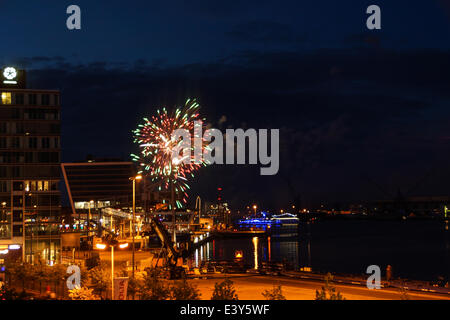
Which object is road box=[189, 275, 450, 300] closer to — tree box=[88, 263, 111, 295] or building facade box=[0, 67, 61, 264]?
tree box=[88, 263, 111, 295]

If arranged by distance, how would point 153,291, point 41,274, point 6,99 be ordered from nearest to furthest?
point 153,291 < point 41,274 < point 6,99

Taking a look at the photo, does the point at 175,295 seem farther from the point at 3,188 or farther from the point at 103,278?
the point at 3,188

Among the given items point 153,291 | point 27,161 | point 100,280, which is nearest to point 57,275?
point 100,280

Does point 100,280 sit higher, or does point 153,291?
point 153,291

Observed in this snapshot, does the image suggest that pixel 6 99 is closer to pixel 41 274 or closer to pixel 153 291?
pixel 41 274

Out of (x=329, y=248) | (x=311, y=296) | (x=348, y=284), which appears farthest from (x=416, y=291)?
(x=329, y=248)

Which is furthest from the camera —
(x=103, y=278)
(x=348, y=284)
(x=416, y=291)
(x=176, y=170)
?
(x=176, y=170)

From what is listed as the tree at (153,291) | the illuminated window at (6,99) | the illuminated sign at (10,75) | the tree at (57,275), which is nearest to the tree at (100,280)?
the tree at (57,275)

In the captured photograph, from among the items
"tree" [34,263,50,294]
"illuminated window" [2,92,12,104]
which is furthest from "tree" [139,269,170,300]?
"illuminated window" [2,92,12,104]

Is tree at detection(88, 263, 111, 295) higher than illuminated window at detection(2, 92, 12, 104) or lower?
lower
